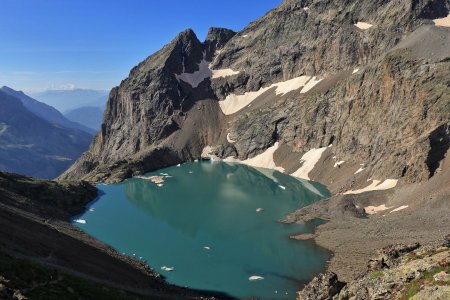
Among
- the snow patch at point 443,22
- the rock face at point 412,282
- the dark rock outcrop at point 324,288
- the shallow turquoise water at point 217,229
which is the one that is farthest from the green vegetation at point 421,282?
the snow patch at point 443,22

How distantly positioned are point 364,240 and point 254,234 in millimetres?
23422

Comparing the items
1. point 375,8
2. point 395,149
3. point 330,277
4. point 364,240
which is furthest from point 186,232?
point 375,8

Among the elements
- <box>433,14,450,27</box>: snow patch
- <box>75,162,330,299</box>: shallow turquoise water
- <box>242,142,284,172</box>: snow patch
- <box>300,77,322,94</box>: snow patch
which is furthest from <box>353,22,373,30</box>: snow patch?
<box>75,162,330,299</box>: shallow turquoise water

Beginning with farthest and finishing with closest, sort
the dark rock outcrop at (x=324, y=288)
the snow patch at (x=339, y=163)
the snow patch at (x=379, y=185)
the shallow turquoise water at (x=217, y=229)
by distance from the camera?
the snow patch at (x=339, y=163), the snow patch at (x=379, y=185), the shallow turquoise water at (x=217, y=229), the dark rock outcrop at (x=324, y=288)

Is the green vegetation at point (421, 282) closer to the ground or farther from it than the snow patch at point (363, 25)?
closer to the ground

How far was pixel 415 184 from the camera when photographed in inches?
4114

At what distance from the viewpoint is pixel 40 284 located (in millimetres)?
35875

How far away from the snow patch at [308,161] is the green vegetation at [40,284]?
120 meters

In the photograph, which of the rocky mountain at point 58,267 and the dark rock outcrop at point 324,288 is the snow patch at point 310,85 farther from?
the dark rock outcrop at point 324,288

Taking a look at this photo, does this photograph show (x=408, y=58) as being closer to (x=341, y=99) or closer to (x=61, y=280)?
(x=341, y=99)

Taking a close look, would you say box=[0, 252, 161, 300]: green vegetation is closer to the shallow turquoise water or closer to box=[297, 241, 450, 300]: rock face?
box=[297, 241, 450, 300]: rock face

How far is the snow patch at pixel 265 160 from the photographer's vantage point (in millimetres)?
180850

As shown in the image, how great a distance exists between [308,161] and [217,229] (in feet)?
239

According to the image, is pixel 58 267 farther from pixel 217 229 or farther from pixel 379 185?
pixel 379 185
